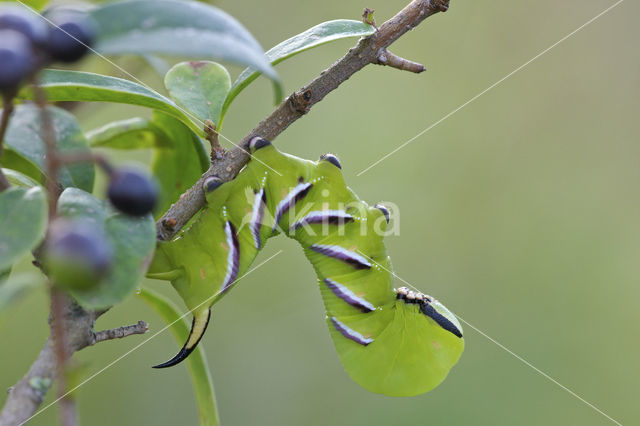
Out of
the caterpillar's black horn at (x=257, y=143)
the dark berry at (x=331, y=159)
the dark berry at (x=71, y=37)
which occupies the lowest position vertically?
the dark berry at (x=71, y=37)

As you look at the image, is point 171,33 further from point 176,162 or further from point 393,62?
point 176,162

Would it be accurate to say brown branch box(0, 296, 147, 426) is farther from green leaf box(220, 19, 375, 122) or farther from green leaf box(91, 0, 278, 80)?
green leaf box(220, 19, 375, 122)

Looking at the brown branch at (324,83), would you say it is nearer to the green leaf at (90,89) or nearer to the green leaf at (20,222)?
the green leaf at (90,89)

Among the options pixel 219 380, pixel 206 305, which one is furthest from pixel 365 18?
pixel 219 380

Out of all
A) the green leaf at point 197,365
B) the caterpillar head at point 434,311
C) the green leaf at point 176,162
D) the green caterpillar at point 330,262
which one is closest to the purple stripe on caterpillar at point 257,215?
the green caterpillar at point 330,262

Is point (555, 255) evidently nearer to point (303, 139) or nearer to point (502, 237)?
point (502, 237)

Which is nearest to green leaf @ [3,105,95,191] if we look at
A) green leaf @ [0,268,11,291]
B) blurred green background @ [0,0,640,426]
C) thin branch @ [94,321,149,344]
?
green leaf @ [0,268,11,291]

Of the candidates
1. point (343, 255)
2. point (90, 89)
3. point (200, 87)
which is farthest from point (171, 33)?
point (343, 255)

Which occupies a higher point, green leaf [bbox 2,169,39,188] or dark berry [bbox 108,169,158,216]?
green leaf [bbox 2,169,39,188]
